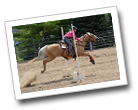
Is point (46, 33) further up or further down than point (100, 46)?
further up

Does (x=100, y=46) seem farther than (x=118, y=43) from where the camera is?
Yes

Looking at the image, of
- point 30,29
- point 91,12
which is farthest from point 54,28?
point 91,12

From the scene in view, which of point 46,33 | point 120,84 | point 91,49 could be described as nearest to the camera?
point 120,84

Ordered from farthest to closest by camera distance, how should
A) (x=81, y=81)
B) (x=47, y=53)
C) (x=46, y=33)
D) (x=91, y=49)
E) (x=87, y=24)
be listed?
1. (x=87, y=24)
2. (x=46, y=33)
3. (x=91, y=49)
4. (x=47, y=53)
5. (x=81, y=81)

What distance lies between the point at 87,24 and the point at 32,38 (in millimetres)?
5569

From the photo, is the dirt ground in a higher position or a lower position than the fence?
lower

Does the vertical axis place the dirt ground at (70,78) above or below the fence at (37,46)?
below

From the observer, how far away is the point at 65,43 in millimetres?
6754

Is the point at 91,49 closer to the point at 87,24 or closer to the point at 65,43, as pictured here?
the point at 87,24

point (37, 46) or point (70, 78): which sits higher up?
point (37, 46)

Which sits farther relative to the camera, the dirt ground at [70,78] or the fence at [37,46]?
the fence at [37,46]

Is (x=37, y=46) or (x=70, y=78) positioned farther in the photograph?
(x=37, y=46)

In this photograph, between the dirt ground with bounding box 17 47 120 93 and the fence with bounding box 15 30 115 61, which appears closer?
the dirt ground with bounding box 17 47 120 93

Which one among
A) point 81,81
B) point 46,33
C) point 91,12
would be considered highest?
point 46,33
